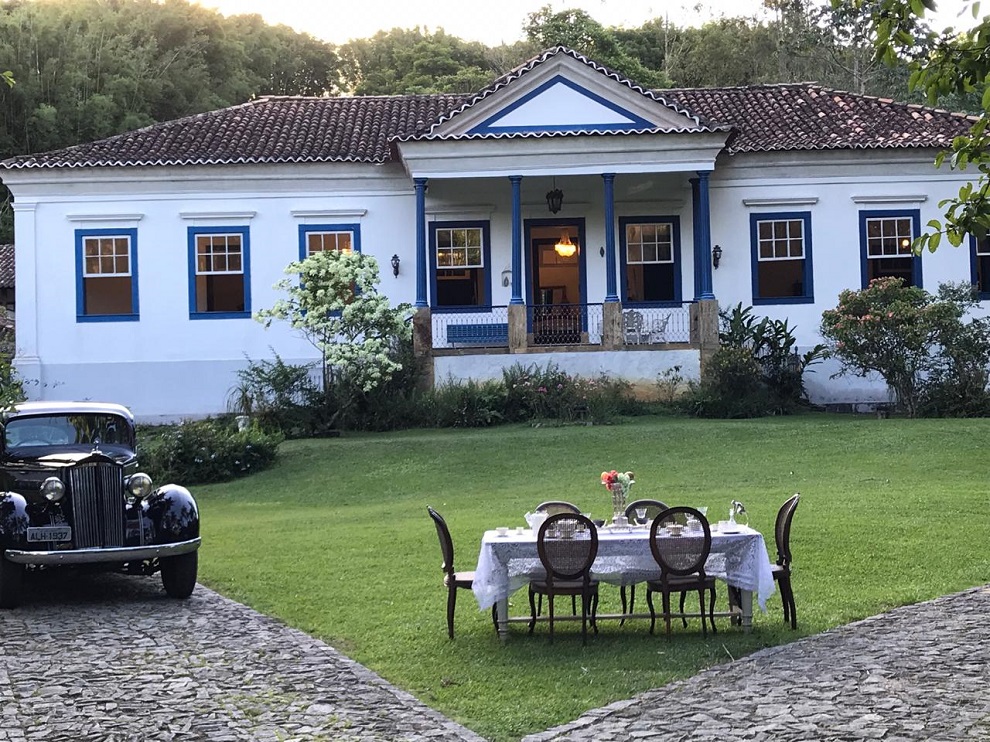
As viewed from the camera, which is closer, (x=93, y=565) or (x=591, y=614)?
(x=591, y=614)

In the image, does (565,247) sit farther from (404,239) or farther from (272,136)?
(272,136)

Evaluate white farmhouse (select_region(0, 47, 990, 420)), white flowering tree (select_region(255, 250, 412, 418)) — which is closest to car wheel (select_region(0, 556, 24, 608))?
white flowering tree (select_region(255, 250, 412, 418))

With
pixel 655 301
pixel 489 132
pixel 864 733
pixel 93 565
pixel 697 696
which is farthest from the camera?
pixel 655 301

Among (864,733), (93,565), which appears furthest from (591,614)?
(93,565)

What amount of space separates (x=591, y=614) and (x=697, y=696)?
5.86 feet

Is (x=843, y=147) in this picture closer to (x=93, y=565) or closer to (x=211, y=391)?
(x=211, y=391)

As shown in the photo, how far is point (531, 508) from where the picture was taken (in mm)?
13594

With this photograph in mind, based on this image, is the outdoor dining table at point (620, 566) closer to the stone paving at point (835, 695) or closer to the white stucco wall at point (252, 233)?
the stone paving at point (835, 695)

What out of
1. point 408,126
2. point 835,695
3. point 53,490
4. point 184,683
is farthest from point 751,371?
point 184,683

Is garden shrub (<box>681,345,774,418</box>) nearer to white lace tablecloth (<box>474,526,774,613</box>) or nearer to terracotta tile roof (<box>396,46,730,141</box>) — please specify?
terracotta tile roof (<box>396,46,730,141</box>)

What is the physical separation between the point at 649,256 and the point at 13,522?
673 inches

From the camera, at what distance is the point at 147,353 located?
Answer: 24.5 metres

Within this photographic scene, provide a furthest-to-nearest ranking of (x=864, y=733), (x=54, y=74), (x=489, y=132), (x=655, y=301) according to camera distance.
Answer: (x=54, y=74) → (x=655, y=301) → (x=489, y=132) → (x=864, y=733)

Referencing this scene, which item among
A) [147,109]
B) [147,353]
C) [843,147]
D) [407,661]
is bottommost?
[407,661]
